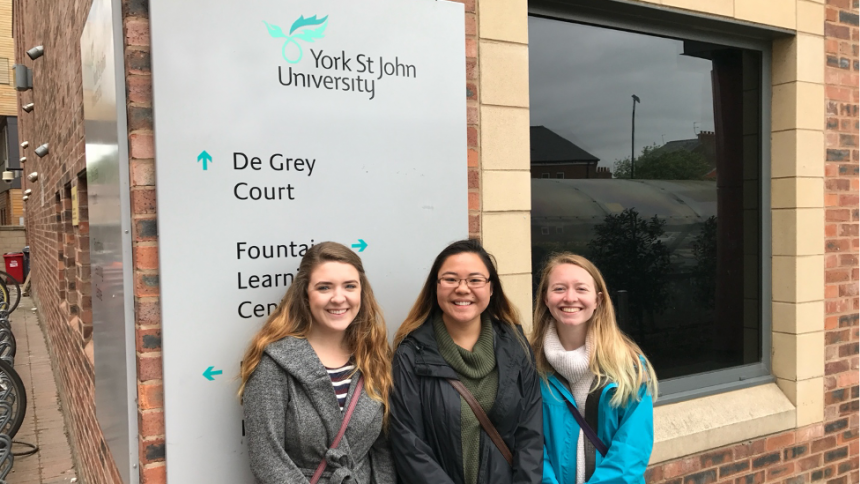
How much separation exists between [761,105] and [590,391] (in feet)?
9.65

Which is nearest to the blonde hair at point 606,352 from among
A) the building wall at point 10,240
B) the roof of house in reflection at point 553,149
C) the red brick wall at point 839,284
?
the roof of house in reflection at point 553,149

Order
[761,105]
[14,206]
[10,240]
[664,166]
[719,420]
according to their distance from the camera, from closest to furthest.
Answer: [719,420], [664,166], [761,105], [10,240], [14,206]

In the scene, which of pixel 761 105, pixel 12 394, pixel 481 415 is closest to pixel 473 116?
pixel 481 415

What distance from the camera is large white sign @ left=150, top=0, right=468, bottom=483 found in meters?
2.37

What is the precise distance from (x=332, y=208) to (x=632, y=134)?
2202mm

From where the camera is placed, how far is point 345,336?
2.42 meters

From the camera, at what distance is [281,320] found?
91.0 inches

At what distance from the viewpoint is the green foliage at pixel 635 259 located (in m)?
3.86

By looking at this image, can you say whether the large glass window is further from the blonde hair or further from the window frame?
the blonde hair

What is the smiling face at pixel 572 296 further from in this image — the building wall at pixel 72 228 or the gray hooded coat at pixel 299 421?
the building wall at pixel 72 228

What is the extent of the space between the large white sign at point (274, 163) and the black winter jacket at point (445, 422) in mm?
634

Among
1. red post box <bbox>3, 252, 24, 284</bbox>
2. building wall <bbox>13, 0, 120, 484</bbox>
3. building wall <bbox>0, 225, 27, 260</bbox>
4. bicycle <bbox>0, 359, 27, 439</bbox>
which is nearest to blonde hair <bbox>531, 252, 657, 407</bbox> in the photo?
building wall <bbox>13, 0, 120, 484</bbox>

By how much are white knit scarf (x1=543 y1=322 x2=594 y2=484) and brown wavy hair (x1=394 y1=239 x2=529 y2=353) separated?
13cm

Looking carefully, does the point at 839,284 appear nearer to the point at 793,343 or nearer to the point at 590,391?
the point at 793,343
